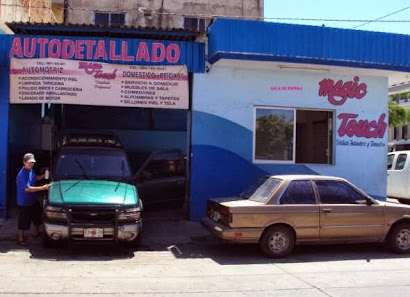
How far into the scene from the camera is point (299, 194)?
9086mm

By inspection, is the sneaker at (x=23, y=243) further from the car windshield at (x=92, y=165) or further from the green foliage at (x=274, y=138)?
the green foliage at (x=274, y=138)

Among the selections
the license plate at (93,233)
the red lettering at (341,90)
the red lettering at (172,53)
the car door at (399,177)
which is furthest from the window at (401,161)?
the license plate at (93,233)

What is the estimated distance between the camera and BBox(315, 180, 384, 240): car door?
9000 millimetres

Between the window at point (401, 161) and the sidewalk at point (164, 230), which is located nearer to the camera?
the sidewalk at point (164, 230)

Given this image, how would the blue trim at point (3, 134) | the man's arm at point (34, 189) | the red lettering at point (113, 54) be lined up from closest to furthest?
the man's arm at point (34, 189) → the blue trim at point (3, 134) → the red lettering at point (113, 54)

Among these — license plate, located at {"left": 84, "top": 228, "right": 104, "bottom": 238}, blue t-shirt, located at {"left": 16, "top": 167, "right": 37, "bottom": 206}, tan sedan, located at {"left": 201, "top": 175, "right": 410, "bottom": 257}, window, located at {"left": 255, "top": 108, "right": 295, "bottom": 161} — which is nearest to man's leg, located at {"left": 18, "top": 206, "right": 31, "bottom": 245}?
blue t-shirt, located at {"left": 16, "top": 167, "right": 37, "bottom": 206}

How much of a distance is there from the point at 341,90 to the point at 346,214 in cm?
466

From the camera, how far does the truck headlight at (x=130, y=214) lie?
8.57 meters

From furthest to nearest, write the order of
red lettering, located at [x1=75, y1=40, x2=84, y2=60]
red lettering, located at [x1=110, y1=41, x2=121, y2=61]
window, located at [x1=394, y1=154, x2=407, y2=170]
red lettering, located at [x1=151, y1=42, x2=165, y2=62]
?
window, located at [x1=394, y1=154, x2=407, y2=170]
red lettering, located at [x1=151, y1=42, x2=165, y2=62]
red lettering, located at [x1=110, y1=41, x2=121, y2=61]
red lettering, located at [x1=75, y1=40, x2=84, y2=60]

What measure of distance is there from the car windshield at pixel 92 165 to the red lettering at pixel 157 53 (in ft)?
8.89

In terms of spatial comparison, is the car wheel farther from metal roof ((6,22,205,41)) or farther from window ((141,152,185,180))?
metal roof ((6,22,205,41))

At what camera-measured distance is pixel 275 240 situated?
8820mm

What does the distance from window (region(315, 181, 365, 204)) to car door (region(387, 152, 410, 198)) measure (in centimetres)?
628

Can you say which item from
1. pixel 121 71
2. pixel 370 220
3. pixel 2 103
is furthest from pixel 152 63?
pixel 370 220
